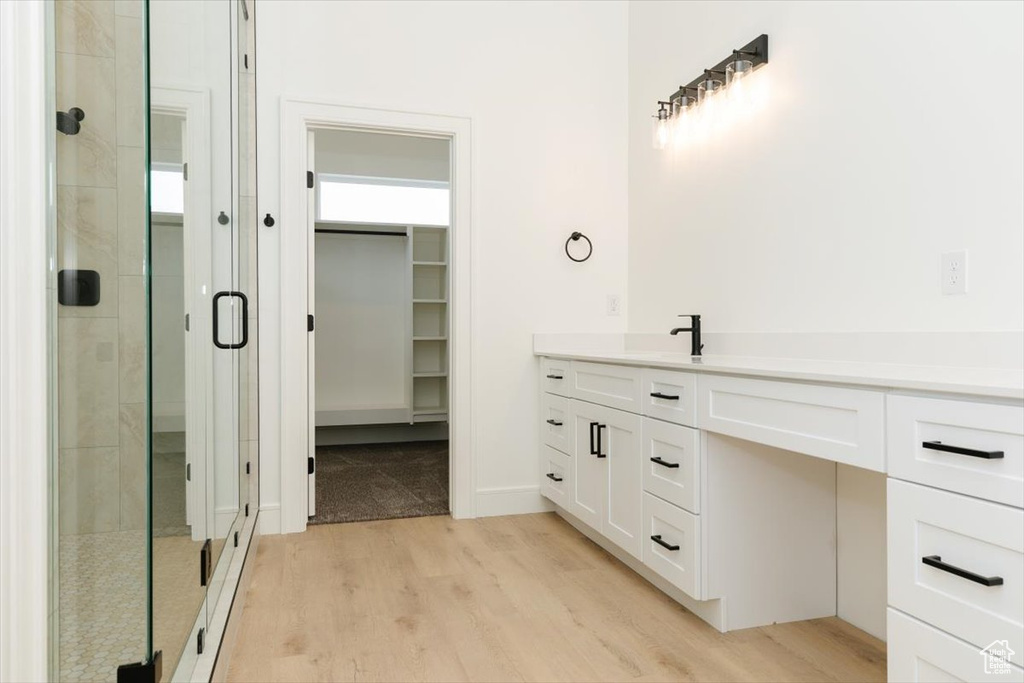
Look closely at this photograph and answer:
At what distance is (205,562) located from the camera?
1.74 m

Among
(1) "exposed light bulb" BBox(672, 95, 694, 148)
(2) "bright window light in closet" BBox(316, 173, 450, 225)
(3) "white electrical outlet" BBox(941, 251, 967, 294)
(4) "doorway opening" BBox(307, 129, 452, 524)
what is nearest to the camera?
(3) "white electrical outlet" BBox(941, 251, 967, 294)

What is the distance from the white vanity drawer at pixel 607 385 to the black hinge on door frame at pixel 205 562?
1.47 m

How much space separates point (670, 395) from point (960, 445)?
1016mm

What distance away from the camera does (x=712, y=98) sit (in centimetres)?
279

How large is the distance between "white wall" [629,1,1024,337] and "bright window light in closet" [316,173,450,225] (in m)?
3.38

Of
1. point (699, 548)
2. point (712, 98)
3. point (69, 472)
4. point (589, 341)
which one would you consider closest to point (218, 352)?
point (69, 472)

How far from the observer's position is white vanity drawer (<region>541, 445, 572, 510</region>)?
3002 mm

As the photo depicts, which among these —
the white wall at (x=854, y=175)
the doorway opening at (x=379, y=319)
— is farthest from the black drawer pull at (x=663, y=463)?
the doorway opening at (x=379, y=319)

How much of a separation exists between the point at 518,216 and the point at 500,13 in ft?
3.46

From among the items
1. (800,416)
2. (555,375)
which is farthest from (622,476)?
(800,416)

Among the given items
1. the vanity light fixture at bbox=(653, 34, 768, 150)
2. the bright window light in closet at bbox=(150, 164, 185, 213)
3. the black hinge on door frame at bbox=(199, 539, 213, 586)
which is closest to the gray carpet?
the black hinge on door frame at bbox=(199, 539, 213, 586)

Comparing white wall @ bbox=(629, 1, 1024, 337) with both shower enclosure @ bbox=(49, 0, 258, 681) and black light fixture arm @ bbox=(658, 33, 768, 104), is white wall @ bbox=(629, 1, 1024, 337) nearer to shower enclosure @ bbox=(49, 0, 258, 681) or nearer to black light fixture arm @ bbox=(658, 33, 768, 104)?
black light fixture arm @ bbox=(658, 33, 768, 104)

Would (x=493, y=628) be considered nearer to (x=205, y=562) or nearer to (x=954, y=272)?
(x=205, y=562)
